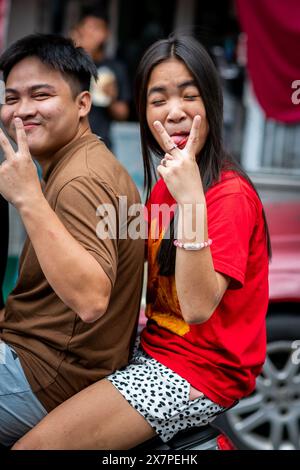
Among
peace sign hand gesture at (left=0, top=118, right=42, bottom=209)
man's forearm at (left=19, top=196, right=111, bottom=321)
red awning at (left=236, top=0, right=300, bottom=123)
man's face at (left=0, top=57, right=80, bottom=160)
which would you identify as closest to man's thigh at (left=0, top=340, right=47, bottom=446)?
man's forearm at (left=19, top=196, right=111, bottom=321)

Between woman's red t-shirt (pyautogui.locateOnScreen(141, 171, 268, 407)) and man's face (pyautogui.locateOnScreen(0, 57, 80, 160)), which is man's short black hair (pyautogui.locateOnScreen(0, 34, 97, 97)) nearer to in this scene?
man's face (pyautogui.locateOnScreen(0, 57, 80, 160))

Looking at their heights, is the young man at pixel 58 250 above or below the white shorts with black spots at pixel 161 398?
above

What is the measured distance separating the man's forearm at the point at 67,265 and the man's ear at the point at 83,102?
517 millimetres

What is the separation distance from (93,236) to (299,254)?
7.05 ft

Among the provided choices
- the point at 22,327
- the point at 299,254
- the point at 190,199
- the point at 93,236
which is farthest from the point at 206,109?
the point at 299,254

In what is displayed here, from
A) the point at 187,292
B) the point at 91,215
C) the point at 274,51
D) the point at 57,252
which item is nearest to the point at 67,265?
the point at 57,252

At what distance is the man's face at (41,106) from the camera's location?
215cm

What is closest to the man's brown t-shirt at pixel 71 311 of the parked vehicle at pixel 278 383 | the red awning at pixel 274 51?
the parked vehicle at pixel 278 383

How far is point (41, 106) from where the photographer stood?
7.05ft

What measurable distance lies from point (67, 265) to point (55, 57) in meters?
0.75

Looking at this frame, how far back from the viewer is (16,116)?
2.17 metres

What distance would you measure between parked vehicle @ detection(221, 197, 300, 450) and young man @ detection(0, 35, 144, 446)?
1647 mm

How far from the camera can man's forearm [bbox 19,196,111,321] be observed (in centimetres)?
182

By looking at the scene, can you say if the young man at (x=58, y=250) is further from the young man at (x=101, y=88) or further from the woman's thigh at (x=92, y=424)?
the young man at (x=101, y=88)
